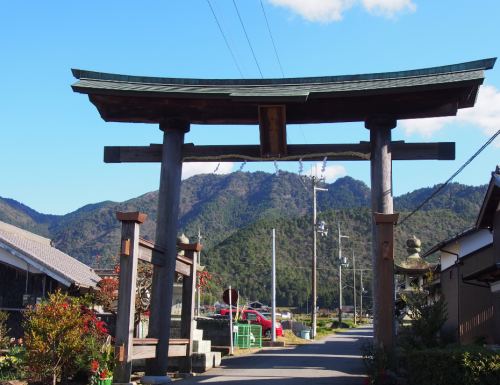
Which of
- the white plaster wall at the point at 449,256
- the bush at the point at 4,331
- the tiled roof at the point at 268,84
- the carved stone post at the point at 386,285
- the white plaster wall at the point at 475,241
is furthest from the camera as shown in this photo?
the white plaster wall at the point at 449,256

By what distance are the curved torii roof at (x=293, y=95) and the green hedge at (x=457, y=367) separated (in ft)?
15.3

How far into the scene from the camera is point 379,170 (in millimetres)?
9914

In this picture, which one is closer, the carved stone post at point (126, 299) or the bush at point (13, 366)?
the carved stone post at point (126, 299)

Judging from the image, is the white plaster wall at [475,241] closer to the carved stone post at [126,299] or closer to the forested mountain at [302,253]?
the carved stone post at [126,299]

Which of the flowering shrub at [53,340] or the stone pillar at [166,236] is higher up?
the stone pillar at [166,236]

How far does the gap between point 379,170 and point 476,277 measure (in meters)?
5.46

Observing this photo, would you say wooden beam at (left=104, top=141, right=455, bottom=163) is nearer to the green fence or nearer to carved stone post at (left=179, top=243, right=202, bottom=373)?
carved stone post at (left=179, top=243, right=202, bottom=373)

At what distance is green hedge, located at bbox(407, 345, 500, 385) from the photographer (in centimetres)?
679

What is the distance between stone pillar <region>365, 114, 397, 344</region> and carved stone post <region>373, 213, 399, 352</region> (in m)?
0.36

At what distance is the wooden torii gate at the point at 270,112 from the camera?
9.70 metres

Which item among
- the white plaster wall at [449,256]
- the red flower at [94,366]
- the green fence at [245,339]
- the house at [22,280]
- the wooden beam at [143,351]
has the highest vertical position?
the white plaster wall at [449,256]

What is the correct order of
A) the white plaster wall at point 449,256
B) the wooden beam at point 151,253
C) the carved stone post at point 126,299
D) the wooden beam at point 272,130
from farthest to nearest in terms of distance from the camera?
the white plaster wall at point 449,256, the wooden beam at point 272,130, the wooden beam at point 151,253, the carved stone post at point 126,299

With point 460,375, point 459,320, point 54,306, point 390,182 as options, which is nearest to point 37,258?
point 54,306

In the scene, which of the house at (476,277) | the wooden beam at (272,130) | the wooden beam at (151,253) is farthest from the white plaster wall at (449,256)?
the wooden beam at (151,253)
